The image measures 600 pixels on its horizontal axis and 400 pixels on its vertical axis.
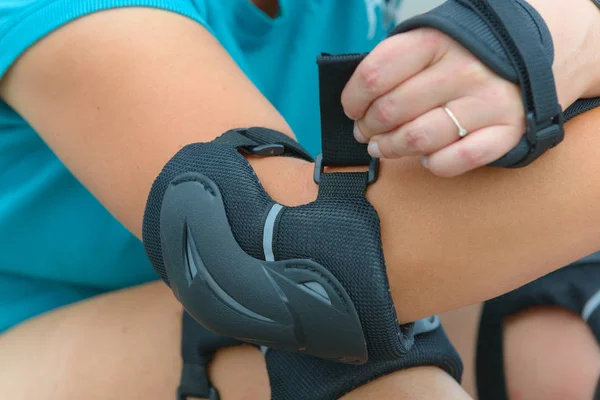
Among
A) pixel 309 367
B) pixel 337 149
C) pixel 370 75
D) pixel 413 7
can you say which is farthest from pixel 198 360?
pixel 413 7

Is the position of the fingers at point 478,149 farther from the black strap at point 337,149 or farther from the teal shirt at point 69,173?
the teal shirt at point 69,173

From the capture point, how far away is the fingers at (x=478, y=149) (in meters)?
0.44

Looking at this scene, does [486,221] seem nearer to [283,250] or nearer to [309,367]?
[283,250]

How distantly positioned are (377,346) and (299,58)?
1.92 ft

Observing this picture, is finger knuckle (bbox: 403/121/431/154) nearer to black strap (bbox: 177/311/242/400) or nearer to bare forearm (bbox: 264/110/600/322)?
bare forearm (bbox: 264/110/600/322)

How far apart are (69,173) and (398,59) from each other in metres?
0.53

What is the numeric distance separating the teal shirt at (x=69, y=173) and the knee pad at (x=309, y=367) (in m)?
0.20

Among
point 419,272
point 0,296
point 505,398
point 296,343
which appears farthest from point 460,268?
point 0,296

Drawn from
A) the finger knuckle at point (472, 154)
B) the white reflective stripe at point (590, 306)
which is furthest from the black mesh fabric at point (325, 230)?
the white reflective stripe at point (590, 306)

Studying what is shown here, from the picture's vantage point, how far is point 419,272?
529 millimetres

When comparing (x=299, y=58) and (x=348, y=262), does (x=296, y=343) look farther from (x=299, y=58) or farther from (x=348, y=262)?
(x=299, y=58)

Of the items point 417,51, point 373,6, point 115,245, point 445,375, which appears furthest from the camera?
point 373,6

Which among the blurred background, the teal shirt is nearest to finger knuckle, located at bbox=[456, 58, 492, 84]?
the teal shirt

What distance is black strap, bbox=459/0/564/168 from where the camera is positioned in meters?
0.44
